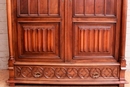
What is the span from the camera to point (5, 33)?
3.41 metres

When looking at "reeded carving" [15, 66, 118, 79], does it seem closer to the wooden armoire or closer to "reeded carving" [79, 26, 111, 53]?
the wooden armoire

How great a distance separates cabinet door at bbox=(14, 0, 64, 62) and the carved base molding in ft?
0.35

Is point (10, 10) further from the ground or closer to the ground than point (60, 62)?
further from the ground

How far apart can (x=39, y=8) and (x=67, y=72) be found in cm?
81

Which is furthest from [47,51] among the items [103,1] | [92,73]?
[103,1]

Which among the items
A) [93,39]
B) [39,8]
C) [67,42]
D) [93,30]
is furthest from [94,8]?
[39,8]

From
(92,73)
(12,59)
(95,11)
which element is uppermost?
(95,11)

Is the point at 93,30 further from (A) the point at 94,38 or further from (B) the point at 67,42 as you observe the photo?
(B) the point at 67,42

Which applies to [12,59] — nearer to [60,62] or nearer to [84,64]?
[60,62]

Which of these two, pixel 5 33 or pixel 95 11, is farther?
pixel 5 33

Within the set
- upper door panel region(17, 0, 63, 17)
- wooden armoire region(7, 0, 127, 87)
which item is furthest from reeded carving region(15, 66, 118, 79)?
upper door panel region(17, 0, 63, 17)

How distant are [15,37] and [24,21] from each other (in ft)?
0.72

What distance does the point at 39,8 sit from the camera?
2.66 meters

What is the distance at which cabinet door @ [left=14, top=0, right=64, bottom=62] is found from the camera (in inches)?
105
